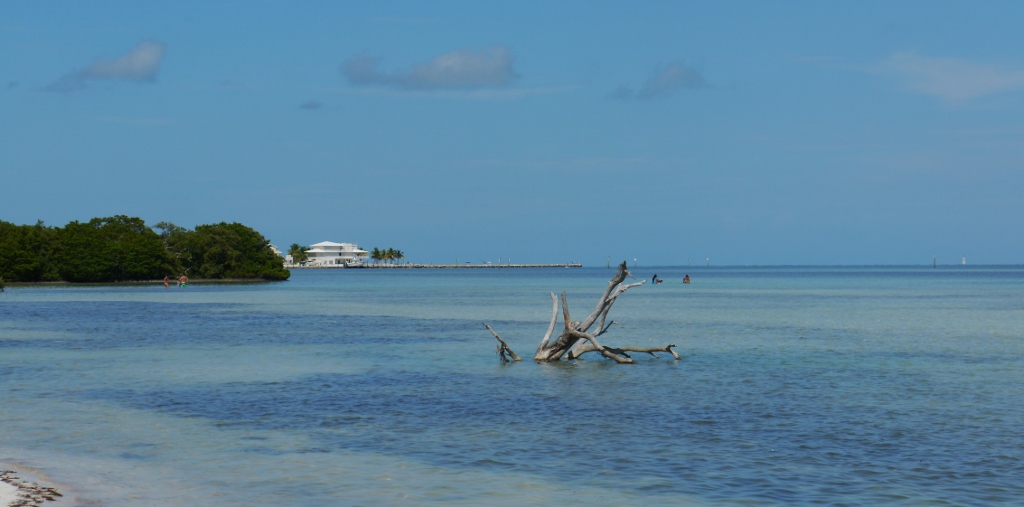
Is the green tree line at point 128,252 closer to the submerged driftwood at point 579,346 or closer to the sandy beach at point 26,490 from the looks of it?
the submerged driftwood at point 579,346

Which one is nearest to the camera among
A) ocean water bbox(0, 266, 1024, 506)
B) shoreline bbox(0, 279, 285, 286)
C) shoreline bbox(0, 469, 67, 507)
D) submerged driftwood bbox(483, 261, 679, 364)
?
shoreline bbox(0, 469, 67, 507)

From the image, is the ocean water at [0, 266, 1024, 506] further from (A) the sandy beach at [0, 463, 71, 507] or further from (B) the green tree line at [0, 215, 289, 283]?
(B) the green tree line at [0, 215, 289, 283]

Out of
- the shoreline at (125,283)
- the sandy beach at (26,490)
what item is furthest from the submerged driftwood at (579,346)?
the shoreline at (125,283)

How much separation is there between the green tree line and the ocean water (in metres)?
110

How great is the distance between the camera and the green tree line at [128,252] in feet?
465

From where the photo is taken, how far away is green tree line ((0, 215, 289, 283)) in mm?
141750

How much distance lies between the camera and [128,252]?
499 feet

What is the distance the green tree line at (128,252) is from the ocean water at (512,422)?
110m

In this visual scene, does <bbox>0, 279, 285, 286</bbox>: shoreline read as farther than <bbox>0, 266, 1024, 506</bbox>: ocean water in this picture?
Yes

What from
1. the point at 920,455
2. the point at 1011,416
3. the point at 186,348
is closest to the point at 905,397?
the point at 1011,416

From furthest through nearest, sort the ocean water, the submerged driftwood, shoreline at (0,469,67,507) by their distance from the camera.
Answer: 1. the submerged driftwood
2. the ocean water
3. shoreline at (0,469,67,507)

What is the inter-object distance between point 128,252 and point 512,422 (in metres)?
145

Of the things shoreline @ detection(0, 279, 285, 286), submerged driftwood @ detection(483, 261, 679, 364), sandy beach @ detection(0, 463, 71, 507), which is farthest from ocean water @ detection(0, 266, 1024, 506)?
shoreline @ detection(0, 279, 285, 286)

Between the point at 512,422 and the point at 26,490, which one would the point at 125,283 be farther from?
the point at 26,490
